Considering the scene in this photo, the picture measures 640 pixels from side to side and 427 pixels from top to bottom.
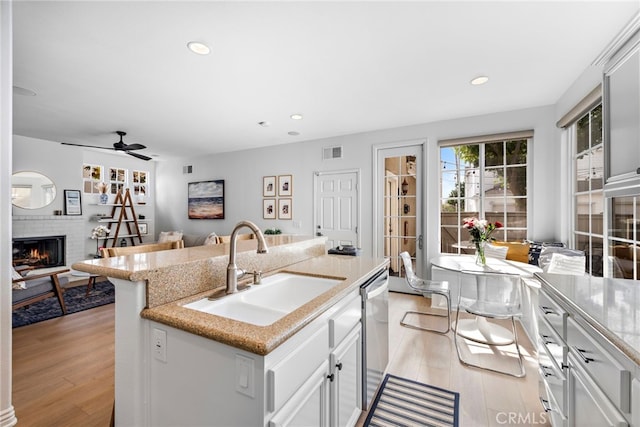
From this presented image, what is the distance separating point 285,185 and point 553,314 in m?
4.37

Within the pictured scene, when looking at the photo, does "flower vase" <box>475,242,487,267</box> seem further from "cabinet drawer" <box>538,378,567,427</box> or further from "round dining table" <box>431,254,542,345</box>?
"cabinet drawer" <box>538,378,567,427</box>

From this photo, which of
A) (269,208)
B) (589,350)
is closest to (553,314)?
(589,350)

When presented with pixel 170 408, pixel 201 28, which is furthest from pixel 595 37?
pixel 170 408

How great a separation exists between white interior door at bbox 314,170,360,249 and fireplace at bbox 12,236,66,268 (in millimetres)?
4669

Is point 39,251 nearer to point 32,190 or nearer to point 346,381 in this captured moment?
point 32,190

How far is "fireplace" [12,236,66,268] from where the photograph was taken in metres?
4.66

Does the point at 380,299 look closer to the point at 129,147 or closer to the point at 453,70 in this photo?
the point at 453,70

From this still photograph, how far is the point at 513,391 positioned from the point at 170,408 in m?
2.21

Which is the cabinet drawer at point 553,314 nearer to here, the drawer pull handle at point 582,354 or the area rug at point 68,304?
the drawer pull handle at point 582,354

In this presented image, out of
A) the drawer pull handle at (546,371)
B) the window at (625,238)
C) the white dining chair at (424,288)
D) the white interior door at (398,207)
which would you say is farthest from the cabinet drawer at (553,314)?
the white interior door at (398,207)

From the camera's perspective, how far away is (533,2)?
5.62ft

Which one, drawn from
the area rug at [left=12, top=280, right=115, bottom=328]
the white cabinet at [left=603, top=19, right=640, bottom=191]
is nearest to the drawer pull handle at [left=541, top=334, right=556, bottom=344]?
the white cabinet at [left=603, top=19, right=640, bottom=191]

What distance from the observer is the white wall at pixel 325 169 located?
11.2 ft

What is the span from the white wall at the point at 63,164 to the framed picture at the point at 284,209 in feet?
12.0
